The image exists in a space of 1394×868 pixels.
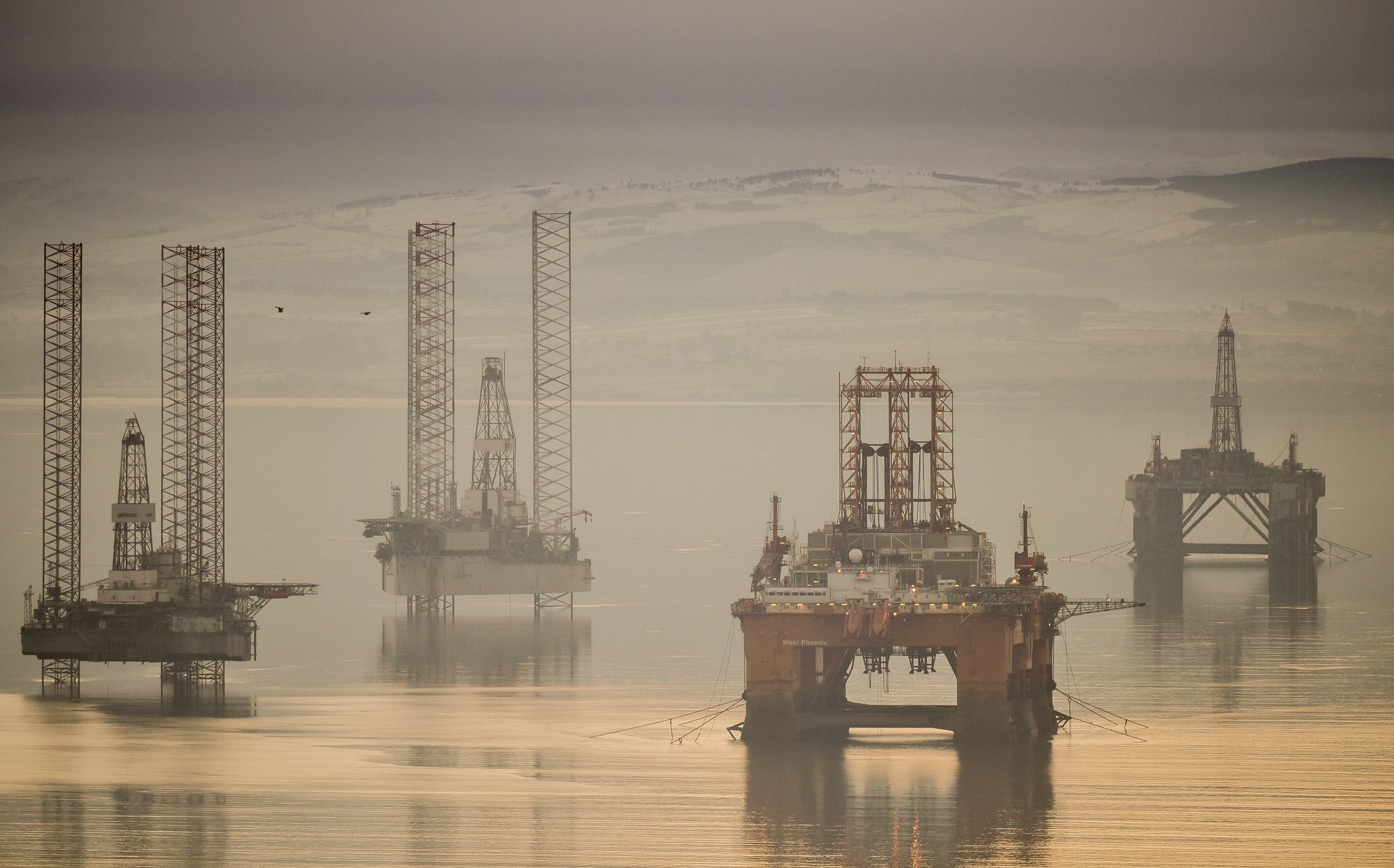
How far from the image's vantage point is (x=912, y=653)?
47.8m

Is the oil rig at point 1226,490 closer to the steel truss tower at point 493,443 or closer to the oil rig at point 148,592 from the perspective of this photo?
the steel truss tower at point 493,443

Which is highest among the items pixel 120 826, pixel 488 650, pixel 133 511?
pixel 133 511

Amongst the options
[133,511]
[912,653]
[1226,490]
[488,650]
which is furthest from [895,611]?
[1226,490]

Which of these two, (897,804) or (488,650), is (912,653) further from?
(488,650)

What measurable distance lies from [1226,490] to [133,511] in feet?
209

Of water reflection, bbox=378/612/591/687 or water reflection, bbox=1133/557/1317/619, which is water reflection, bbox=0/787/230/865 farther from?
water reflection, bbox=1133/557/1317/619

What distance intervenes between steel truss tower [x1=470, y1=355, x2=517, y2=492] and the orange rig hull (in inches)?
1452

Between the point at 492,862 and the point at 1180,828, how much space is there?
1144 centimetres

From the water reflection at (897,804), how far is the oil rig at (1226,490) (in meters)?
62.7

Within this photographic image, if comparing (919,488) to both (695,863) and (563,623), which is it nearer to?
(695,863)

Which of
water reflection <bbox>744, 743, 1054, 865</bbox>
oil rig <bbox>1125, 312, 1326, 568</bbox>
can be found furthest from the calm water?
oil rig <bbox>1125, 312, 1326, 568</bbox>

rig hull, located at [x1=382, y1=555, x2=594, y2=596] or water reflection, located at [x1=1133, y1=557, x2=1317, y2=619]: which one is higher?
rig hull, located at [x1=382, y1=555, x2=594, y2=596]

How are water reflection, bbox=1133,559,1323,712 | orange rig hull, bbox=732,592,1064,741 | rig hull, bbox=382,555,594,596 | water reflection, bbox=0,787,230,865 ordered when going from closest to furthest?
water reflection, bbox=0,787,230,865 < orange rig hull, bbox=732,592,1064,741 < water reflection, bbox=1133,559,1323,712 < rig hull, bbox=382,555,594,596

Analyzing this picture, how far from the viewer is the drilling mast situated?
55.6 metres
